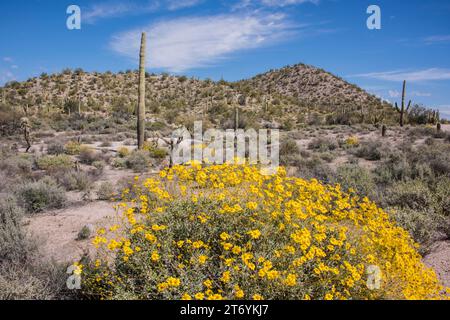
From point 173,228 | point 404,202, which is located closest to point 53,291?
point 173,228

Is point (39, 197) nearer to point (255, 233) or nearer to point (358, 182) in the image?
point (255, 233)

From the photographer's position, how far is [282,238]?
350 centimetres

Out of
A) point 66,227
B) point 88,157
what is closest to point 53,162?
point 88,157

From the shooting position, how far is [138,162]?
12.1 metres

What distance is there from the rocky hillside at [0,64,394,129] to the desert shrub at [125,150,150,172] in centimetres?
1600

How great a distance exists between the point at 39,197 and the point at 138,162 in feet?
16.1

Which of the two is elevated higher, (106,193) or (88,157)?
(88,157)

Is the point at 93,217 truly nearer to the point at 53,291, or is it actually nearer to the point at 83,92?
the point at 53,291

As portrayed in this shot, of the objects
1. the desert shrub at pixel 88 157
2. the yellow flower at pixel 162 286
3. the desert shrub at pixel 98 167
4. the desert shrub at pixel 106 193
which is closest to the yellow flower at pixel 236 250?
the yellow flower at pixel 162 286

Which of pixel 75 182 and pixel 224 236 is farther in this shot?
pixel 75 182

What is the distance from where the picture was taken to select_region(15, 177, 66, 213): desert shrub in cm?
713
